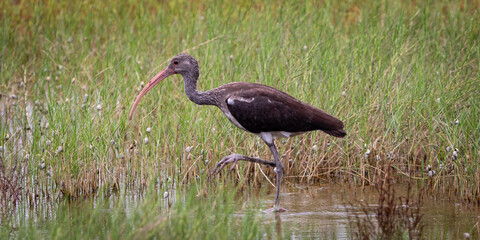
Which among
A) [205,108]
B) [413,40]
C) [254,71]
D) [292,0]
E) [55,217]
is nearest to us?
[55,217]

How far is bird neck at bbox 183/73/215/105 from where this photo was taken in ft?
23.3

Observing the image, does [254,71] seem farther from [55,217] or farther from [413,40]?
[55,217]

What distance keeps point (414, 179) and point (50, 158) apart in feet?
12.0

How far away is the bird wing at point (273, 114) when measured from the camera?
6.78 m

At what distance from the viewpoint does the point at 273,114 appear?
22.4 ft

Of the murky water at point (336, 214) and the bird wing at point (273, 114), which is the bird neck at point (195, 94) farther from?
the murky water at point (336, 214)

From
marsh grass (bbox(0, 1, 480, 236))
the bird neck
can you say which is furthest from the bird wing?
marsh grass (bbox(0, 1, 480, 236))

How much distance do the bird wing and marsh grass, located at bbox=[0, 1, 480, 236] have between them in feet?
2.12

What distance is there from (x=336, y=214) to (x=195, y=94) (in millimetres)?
1846

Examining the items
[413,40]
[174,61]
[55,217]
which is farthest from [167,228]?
[413,40]

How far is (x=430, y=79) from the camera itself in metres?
8.41

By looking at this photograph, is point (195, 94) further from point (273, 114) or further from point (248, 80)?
point (248, 80)

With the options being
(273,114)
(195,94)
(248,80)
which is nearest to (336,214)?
(273,114)

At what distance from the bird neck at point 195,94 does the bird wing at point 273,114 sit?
269mm
